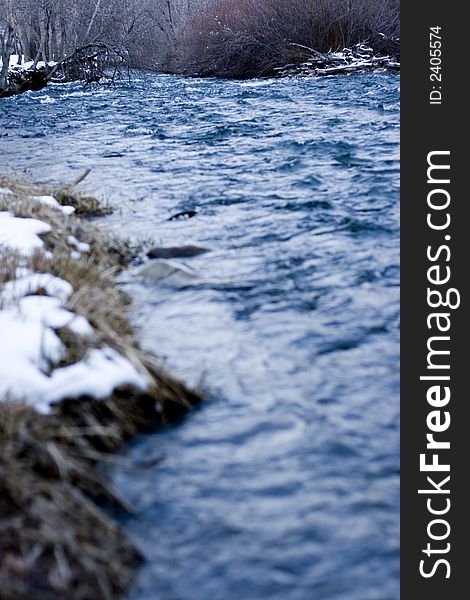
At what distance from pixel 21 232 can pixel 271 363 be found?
2.88m

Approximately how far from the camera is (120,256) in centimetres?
631

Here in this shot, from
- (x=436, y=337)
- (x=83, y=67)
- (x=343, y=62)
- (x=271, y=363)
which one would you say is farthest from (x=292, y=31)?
(x=436, y=337)

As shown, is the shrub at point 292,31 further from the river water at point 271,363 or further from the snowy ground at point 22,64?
the river water at point 271,363

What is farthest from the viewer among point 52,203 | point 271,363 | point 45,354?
point 52,203

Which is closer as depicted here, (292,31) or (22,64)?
(292,31)

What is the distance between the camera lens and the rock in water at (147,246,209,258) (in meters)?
6.35

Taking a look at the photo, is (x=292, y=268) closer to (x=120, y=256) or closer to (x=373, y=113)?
(x=120, y=256)

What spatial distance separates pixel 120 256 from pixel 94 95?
49.0ft

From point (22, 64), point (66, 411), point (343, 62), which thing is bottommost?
point (66, 411)

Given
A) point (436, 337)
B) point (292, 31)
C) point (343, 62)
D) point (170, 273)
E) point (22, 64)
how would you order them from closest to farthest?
1. point (436, 337)
2. point (170, 273)
3. point (343, 62)
4. point (292, 31)
5. point (22, 64)

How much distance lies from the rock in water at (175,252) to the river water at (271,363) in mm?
Answer: 168

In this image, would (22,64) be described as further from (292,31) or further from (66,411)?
(66,411)

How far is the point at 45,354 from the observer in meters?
3.77

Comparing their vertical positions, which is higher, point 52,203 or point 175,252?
point 52,203
